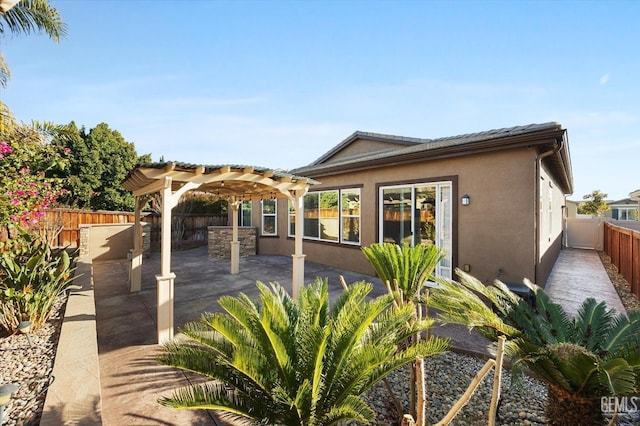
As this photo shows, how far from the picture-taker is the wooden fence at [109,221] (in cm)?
1094

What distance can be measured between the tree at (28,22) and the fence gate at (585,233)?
83.3 ft

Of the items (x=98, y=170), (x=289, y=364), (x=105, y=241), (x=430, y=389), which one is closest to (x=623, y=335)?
(x=430, y=389)

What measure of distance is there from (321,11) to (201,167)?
21.4 feet

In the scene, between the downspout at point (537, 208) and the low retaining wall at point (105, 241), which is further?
the low retaining wall at point (105, 241)

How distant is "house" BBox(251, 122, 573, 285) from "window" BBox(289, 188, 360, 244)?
36 millimetres

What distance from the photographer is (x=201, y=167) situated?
490 centimetres

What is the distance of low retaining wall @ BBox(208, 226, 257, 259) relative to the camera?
1266 cm

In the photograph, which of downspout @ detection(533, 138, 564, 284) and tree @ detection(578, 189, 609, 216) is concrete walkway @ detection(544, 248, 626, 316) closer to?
downspout @ detection(533, 138, 564, 284)

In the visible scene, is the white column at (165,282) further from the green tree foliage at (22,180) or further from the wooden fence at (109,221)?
the wooden fence at (109,221)

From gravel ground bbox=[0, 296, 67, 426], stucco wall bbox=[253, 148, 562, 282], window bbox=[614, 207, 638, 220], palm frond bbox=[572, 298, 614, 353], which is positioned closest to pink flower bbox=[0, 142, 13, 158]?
gravel ground bbox=[0, 296, 67, 426]

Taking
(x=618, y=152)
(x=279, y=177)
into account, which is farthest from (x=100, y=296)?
(x=618, y=152)

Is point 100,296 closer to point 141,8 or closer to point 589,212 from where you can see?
point 141,8

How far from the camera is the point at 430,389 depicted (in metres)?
3.53

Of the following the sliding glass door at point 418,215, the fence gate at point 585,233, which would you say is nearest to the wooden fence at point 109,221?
the sliding glass door at point 418,215
